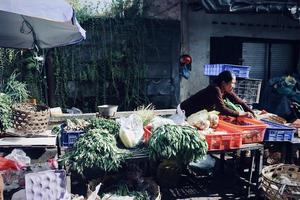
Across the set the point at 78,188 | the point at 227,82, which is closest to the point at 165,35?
the point at 227,82

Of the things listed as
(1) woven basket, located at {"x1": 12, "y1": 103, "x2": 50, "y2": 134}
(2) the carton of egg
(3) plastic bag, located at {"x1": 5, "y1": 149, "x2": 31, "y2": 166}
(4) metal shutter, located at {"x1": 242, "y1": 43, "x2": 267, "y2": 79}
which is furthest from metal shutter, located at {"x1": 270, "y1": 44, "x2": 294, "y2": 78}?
(2) the carton of egg

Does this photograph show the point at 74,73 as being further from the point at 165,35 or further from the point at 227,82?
the point at 227,82

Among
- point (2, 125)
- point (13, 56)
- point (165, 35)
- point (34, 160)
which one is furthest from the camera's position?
point (165, 35)

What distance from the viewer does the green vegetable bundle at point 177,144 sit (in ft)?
12.9

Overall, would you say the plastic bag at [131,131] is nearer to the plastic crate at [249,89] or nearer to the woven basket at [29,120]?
the woven basket at [29,120]

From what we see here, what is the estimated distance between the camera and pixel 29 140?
15.4 feet

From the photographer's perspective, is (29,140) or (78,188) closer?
(29,140)

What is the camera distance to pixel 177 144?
3.97 metres

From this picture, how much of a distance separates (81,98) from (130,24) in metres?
2.26

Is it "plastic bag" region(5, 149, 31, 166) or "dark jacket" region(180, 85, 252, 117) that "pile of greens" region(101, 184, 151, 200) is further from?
"dark jacket" region(180, 85, 252, 117)

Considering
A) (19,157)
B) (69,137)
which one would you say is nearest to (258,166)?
(69,137)

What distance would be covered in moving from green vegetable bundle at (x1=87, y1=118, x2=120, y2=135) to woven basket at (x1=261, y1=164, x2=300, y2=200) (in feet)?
6.91

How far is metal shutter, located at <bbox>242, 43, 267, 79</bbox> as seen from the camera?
929cm

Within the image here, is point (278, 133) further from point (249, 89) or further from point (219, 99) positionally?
point (249, 89)
